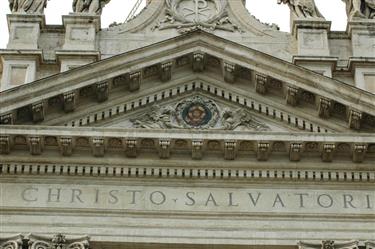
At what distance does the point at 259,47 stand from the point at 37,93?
6.11 metres

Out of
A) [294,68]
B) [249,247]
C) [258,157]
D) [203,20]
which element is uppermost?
[203,20]

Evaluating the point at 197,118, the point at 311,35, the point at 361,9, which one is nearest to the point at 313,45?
the point at 311,35

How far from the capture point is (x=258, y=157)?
88.4 ft

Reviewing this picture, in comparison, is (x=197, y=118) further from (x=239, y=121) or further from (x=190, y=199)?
(x=190, y=199)

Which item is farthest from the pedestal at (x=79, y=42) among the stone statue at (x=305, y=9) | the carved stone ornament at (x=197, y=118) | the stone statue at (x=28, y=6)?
the stone statue at (x=305, y=9)

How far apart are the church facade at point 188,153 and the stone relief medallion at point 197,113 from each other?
0.11ft

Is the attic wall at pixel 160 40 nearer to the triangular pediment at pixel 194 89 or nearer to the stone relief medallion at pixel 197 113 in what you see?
the triangular pediment at pixel 194 89

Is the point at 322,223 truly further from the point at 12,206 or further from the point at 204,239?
the point at 12,206

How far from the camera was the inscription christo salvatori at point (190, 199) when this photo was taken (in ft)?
86.8

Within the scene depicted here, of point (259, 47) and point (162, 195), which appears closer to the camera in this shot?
point (162, 195)

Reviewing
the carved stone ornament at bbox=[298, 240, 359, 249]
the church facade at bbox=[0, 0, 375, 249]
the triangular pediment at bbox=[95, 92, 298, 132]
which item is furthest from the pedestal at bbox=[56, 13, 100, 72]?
the carved stone ornament at bbox=[298, 240, 359, 249]

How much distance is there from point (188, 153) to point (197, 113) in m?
1.19

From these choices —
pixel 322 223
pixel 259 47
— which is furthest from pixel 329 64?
pixel 322 223

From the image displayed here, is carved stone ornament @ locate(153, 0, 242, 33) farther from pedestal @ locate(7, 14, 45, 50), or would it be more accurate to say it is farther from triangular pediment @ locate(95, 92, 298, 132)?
triangular pediment @ locate(95, 92, 298, 132)
